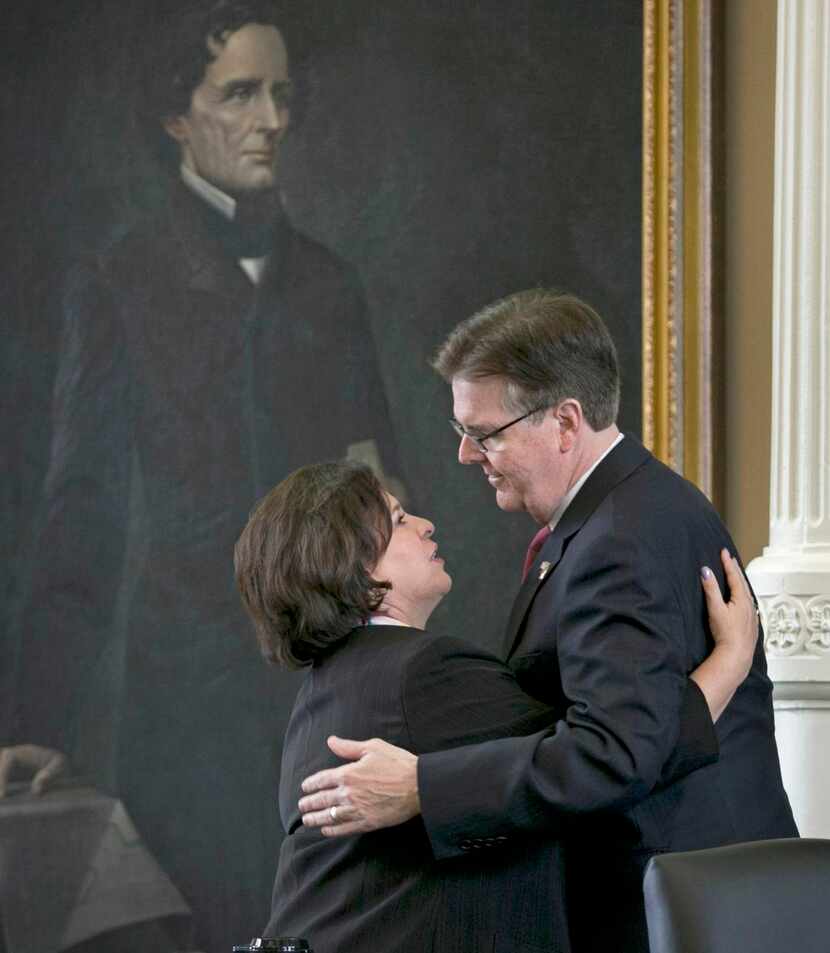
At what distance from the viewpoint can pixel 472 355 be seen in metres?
3.01

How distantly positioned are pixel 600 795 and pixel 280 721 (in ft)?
8.68

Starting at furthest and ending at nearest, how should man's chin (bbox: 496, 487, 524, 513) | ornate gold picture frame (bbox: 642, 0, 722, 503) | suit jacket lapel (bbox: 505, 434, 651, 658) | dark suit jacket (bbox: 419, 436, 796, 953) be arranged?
ornate gold picture frame (bbox: 642, 0, 722, 503) → man's chin (bbox: 496, 487, 524, 513) → suit jacket lapel (bbox: 505, 434, 651, 658) → dark suit jacket (bbox: 419, 436, 796, 953)

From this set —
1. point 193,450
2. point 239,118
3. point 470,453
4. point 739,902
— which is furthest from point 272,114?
point 739,902

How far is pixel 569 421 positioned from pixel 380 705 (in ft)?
2.15

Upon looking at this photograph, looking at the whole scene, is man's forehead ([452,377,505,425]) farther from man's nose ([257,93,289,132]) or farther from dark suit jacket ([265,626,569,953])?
man's nose ([257,93,289,132])

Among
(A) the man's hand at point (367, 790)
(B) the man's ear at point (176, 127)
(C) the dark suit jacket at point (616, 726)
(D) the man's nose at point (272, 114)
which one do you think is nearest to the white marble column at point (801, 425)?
(C) the dark suit jacket at point (616, 726)

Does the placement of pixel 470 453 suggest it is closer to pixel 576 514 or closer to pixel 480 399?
pixel 480 399

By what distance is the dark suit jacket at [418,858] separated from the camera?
262 cm

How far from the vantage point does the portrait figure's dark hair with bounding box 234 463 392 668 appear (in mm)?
2799

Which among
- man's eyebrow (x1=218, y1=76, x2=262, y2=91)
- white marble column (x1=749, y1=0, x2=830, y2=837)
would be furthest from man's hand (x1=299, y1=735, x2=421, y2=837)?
man's eyebrow (x1=218, y1=76, x2=262, y2=91)

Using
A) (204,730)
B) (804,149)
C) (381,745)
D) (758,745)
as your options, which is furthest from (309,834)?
(804,149)

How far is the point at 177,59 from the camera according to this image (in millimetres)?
5309

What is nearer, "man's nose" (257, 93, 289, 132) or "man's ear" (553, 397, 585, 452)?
"man's ear" (553, 397, 585, 452)

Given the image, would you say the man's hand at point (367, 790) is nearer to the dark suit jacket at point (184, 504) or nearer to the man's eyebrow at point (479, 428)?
the man's eyebrow at point (479, 428)
